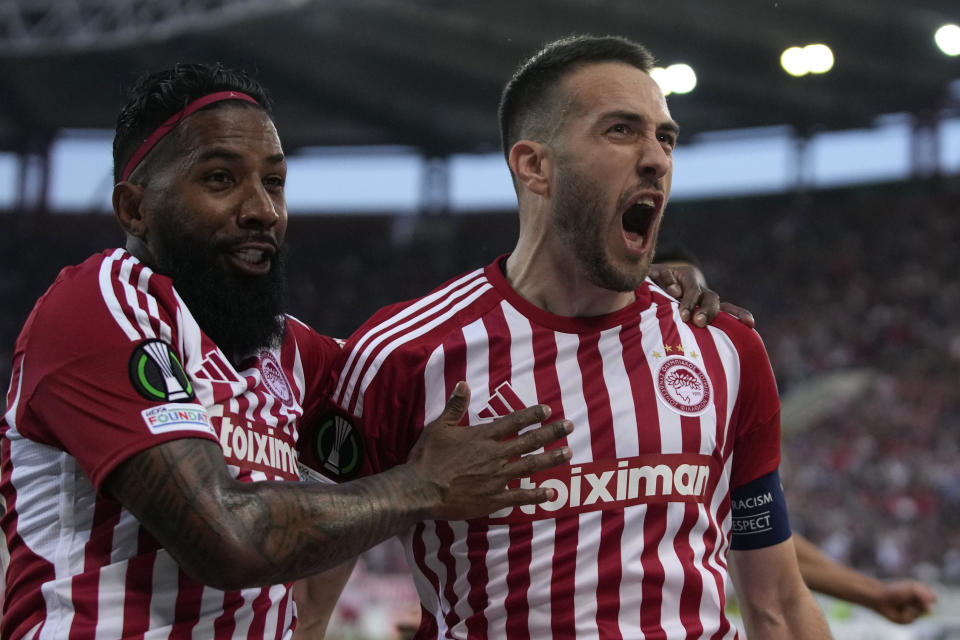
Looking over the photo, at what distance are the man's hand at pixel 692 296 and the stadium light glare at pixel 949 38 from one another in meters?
14.6

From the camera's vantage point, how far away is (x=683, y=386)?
101 inches

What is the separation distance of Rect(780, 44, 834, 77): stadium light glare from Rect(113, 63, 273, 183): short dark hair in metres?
13.0

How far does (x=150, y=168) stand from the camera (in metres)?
2.45

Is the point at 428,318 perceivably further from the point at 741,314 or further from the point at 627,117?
the point at 741,314

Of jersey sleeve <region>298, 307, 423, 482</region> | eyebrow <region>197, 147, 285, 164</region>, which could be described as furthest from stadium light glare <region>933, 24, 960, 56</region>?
eyebrow <region>197, 147, 285, 164</region>

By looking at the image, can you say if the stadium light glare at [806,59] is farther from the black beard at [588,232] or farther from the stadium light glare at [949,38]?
the black beard at [588,232]

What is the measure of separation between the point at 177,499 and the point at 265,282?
730 millimetres

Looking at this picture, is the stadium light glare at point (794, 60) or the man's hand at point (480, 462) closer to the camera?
the man's hand at point (480, 462)

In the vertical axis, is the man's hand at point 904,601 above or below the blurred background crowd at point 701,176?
below

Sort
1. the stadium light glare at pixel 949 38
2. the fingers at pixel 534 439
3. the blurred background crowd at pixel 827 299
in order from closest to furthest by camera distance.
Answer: the fingers at pixel 534 439
the blurred background crowd at pixel 827 299
the stadium light glare at pixel 949 38

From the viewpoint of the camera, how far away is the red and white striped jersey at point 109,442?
200 cm

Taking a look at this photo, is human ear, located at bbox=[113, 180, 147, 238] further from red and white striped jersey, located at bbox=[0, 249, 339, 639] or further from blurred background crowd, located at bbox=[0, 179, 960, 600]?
blurred background crowd, located at bbox=[0, 179, 960, 600]

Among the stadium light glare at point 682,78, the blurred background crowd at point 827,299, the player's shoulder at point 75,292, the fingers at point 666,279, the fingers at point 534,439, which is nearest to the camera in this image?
the player's shoulder at point 75,292

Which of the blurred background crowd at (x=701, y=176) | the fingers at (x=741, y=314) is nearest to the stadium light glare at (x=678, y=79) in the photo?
the blurred background crowd at (x=701, y=176)
